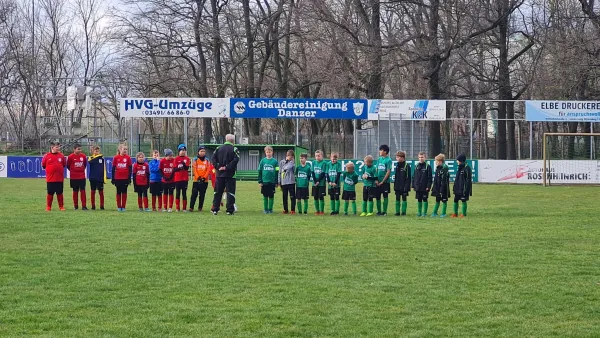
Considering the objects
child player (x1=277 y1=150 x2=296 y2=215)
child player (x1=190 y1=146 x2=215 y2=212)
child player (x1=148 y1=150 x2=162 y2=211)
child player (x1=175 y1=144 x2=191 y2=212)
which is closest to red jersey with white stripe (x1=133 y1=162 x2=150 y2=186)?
child player (x1=148 y1=150 x2=162 y2=211)

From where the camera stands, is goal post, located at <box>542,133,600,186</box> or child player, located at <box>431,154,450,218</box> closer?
child player, located at <box>431,154,450,218</box>

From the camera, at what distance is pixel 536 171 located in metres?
38.4

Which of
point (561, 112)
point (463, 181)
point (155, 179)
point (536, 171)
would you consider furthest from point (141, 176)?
point (561, 112)

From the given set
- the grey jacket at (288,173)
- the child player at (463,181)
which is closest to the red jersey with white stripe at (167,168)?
the grey jacket at (288,173)

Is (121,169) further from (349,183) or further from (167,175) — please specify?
(349,183)

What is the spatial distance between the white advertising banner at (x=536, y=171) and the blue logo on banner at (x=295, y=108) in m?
6.82

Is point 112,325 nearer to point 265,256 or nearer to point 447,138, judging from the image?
point 265,256

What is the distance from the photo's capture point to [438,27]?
47.2m

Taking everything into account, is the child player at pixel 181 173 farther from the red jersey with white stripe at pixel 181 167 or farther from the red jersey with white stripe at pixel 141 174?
the red jersey with white stripe at pixel 141 174

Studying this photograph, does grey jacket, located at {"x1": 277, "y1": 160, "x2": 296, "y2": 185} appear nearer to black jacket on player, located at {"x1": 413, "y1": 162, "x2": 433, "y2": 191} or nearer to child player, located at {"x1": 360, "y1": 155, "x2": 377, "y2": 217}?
child player, located at {"x1": 360, "y1": 155, "x2": 377, "y2": 217}

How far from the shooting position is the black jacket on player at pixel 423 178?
20875mm

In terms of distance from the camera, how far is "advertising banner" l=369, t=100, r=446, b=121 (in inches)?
1572

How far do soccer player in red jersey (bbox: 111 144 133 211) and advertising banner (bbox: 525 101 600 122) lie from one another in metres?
23.3

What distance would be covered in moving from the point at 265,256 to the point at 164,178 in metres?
9.96
